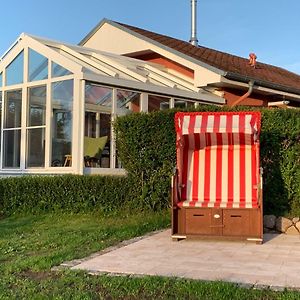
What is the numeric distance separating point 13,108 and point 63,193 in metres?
4.47

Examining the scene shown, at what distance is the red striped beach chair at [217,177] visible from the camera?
28.2 feet

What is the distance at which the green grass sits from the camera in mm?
5371

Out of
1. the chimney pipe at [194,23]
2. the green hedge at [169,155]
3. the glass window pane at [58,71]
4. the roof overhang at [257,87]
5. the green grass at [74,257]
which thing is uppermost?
the chimney pipe at [194,23]

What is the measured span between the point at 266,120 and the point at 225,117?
127 centimetres

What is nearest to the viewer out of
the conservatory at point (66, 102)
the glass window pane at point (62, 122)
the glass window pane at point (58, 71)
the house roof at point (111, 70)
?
the conservatory at point (66, 102)

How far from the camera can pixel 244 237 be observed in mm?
8453

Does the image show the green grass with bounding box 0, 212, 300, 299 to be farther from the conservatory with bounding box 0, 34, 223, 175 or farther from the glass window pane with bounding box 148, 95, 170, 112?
the glass window pane with bounding box 148, 95, 170, 112

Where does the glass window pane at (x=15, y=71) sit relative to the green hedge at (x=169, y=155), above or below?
above

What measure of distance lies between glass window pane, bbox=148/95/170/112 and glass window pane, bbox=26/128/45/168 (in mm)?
2964

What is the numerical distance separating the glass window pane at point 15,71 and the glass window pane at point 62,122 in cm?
186

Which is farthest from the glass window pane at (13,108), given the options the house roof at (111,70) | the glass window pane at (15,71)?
the house roof at (111,70)

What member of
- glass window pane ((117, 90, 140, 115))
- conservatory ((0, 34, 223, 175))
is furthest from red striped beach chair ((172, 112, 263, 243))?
glass window pane ((117, 90, 140, 115))

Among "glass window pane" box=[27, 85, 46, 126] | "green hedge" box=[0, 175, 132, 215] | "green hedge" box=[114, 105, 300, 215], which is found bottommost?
"green hedge" box=[0, 175, 132, 215]

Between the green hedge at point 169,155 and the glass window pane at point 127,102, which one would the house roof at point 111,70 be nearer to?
the glass window pane at point 127,102
